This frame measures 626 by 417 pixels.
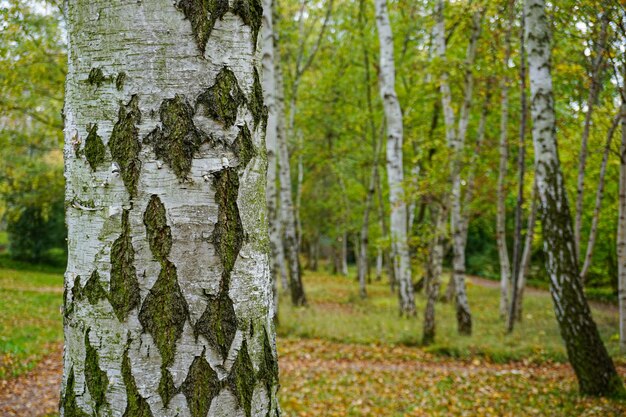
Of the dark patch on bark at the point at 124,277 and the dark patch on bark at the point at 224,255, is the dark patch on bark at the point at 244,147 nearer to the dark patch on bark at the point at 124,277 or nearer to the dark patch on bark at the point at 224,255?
the dark patch on bark at the point at 224,255

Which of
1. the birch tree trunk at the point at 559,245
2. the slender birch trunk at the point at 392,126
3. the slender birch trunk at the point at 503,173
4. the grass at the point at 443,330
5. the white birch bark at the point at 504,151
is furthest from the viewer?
the slender birch trunk at the point at 503,173

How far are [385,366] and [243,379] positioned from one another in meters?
7.66

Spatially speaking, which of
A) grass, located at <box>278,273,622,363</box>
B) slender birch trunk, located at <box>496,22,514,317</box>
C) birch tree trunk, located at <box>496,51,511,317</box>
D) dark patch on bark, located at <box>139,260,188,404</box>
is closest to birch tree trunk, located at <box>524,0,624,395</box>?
grass, located at <box>278,273,622,363</box>

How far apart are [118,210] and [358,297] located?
16.4 metres

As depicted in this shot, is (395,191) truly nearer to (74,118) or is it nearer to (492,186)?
(492,186)

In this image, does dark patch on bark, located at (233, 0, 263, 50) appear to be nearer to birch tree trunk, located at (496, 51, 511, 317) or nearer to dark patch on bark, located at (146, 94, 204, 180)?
dark patch on bark, located at (146, 94, 204, 180)

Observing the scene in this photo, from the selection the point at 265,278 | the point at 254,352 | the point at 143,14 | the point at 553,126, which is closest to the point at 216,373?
the point at 254,352

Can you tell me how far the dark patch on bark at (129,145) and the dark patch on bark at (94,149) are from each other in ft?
0.10

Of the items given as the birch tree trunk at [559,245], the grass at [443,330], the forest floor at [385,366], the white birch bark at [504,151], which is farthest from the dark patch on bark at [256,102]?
the white birch bark at [504,151]

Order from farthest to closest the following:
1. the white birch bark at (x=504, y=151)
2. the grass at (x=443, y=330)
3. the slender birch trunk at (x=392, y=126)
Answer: the white birch bark at (x=504, y=151), the slender birch trunk at (x=392, y=126), the grass at (x=443, y=330)

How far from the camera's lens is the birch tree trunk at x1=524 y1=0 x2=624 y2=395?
5527mm

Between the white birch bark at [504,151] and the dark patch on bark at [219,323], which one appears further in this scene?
the white birch bark at [504,151]

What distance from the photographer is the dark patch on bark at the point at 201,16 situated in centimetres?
100

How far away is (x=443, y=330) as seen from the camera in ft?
35.0
